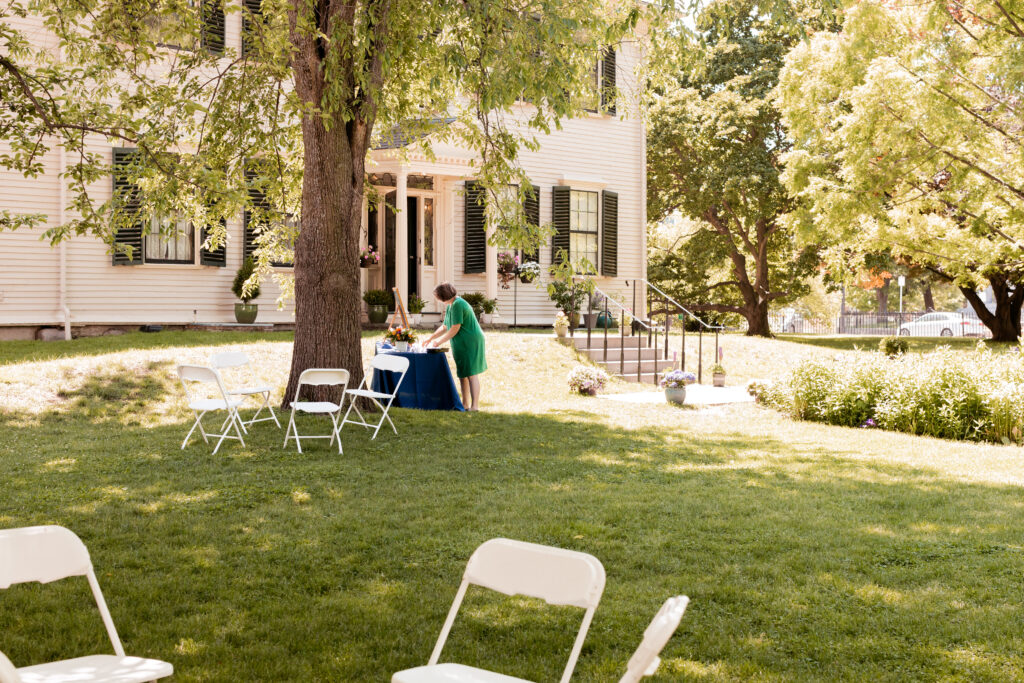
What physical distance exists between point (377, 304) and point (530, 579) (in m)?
14.5

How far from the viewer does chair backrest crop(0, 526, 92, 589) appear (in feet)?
10.2

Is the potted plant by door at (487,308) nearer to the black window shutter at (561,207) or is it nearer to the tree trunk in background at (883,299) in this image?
the black window shutter at (561,207)

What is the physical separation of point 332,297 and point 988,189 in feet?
39.1

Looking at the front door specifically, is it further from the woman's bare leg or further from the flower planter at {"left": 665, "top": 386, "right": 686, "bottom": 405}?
the woman's bare leg

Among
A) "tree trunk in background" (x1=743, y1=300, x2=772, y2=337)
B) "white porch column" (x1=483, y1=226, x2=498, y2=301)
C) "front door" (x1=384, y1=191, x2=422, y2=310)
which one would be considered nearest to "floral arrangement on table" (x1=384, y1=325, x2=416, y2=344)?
"white porch column" (x1=483, y1=226, x2=498, y2=301)

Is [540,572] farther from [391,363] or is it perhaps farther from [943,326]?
[943,326]

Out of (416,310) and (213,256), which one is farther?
(416,310)

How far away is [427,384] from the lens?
38.9 ft

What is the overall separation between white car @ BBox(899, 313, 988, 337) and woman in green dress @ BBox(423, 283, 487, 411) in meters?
32.0

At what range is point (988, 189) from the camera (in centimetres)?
1611

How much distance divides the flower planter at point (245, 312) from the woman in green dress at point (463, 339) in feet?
18.9

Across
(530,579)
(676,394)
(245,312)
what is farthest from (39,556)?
(245,312)

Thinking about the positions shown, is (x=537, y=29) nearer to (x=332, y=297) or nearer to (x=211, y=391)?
(x=332, y=297)

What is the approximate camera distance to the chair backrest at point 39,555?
3104 millimetres
